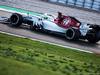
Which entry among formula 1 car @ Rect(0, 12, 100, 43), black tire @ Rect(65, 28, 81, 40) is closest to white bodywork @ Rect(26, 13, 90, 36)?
formula 1 car @ Rect(0, 12, 100, 43)

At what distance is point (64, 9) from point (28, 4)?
4437 mm

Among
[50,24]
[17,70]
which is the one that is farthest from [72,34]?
[17,70]

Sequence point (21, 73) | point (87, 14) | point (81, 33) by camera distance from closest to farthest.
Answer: point (21, 73) → point (81, 33) → point (87, 14)

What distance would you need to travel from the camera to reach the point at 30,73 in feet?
13.0

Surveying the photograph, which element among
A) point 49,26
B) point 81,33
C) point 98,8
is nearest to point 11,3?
point 98,8

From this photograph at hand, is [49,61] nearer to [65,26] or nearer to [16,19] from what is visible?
[65,26]

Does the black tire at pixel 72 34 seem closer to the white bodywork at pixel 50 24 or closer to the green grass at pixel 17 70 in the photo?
the white bodywork at pixel 50 24

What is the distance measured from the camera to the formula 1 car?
32.6ft

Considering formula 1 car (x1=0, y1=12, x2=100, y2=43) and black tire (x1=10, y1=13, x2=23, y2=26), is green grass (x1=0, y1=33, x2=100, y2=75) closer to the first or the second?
formula 1 car (x1=0, y1=12, x2=100, y2=43)

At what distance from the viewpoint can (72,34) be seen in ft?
32.4

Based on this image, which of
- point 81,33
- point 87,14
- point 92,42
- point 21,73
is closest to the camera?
point 21,73

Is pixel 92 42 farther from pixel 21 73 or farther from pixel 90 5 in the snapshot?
pixel 90 5

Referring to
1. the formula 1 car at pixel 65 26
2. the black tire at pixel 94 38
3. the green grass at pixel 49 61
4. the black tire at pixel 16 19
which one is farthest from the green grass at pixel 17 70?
the black tire at pixel 16 19

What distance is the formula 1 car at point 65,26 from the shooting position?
32.6ft
